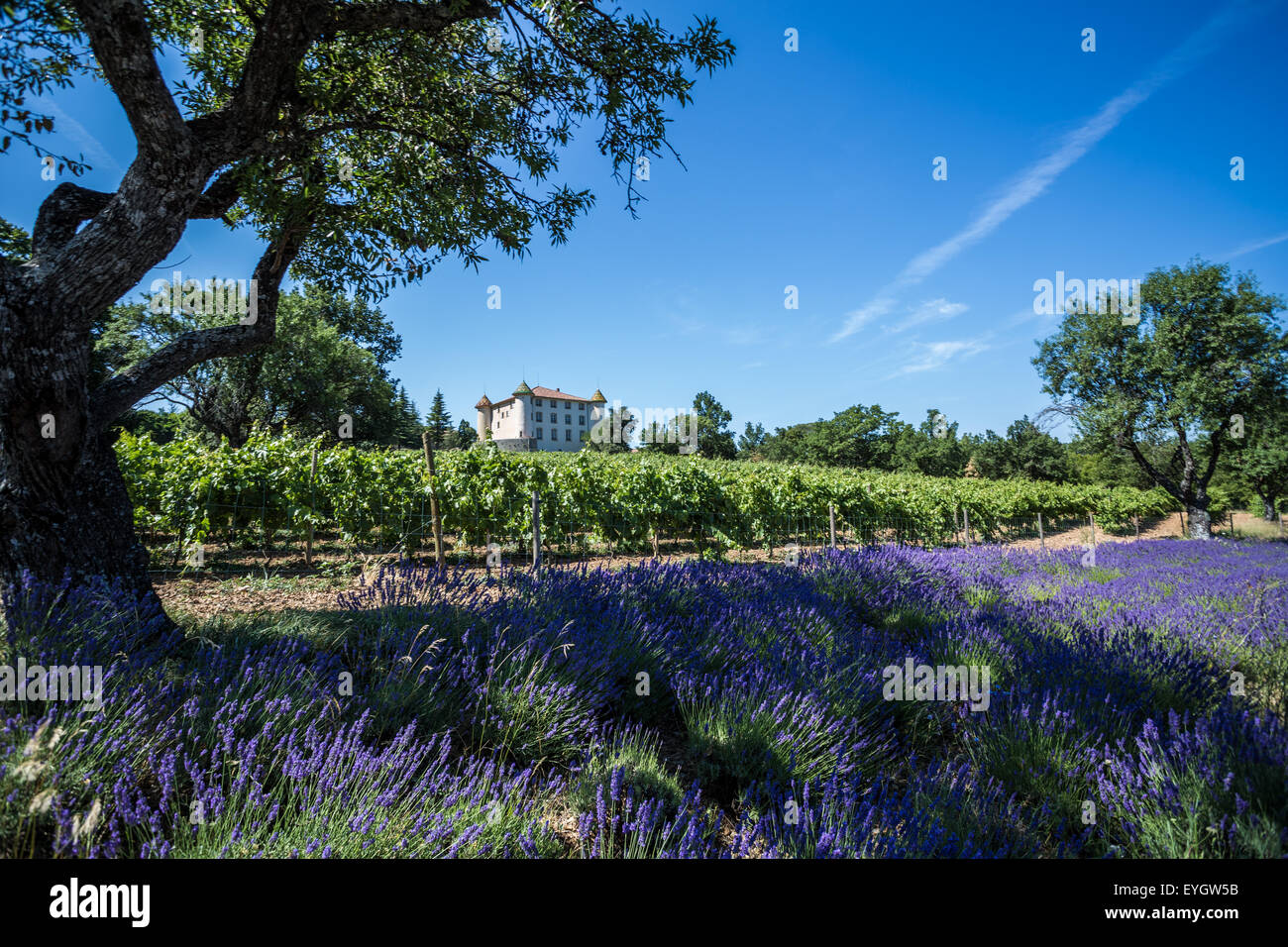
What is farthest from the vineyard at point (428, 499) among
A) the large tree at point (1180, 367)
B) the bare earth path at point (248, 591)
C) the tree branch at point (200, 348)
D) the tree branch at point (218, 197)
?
the large tree at point (1180, 367)

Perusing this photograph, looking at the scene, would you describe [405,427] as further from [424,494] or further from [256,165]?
[256,165]

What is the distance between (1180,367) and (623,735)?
2350 cm

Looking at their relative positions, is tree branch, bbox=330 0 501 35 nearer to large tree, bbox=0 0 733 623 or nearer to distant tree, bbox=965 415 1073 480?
large tree, bbox=0 0 733 623

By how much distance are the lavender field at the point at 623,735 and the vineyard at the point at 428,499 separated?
14.3 feet

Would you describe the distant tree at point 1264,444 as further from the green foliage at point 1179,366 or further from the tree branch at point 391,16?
the tree branch at point 391,16

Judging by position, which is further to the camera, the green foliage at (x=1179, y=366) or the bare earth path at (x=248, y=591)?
the green foliage at (x=1179, y=366)

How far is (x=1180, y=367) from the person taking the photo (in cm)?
1669

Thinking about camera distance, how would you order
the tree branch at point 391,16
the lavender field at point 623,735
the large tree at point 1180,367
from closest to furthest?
1. the lavender field at point 623,735
2. the tree branch at point 391,16
3. the large tree at point 1180,367

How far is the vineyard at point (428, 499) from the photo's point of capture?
7.93 m

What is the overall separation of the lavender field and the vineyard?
436cm

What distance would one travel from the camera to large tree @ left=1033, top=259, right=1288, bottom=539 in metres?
16.1

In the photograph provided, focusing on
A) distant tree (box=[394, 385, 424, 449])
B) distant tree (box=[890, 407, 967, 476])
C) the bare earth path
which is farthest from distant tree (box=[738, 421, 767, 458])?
the bare earth path

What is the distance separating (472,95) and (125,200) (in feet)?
10.1
